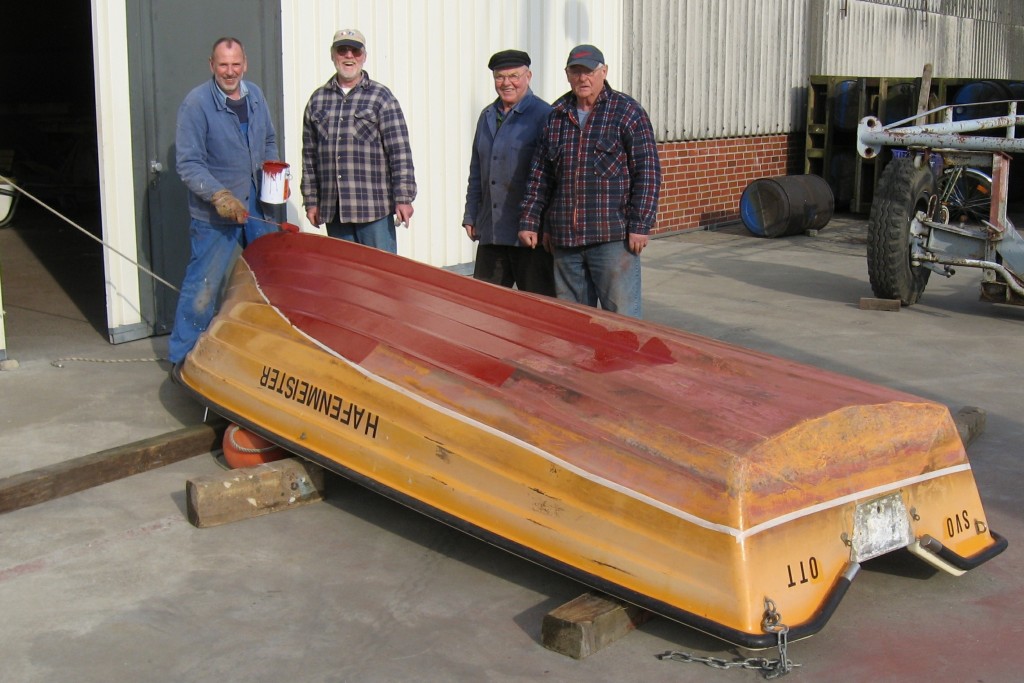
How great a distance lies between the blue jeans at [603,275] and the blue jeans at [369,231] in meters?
1.07

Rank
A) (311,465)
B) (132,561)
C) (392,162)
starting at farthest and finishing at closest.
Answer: (392,162) → (311,465) → (132,561)

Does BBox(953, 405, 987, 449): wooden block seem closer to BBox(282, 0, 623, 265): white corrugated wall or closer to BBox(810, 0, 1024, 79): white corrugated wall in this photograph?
BBox(282, 0, 623, 265): white corrugated wall

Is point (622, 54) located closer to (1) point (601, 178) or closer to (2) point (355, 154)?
(2) point (355, 154)

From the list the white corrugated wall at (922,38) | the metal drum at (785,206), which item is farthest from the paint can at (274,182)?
the white corrugated wall at (922,38)

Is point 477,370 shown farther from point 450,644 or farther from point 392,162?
point 392,162

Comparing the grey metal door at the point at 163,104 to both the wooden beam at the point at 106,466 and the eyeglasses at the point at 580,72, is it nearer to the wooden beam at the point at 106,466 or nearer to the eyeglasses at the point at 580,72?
the wooden beam at the point at 106,466

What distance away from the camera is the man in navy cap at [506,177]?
6.38 metres

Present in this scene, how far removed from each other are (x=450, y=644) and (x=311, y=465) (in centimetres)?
136

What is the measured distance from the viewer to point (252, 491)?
468 cm

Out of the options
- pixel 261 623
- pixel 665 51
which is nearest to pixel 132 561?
pixel 261 623

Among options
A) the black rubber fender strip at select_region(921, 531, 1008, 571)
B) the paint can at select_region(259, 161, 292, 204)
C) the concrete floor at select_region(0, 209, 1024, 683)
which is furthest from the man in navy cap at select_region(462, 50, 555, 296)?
the black rubber fender strip at select_region(921, 531, 1008, 571)

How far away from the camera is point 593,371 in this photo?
437 centimetres

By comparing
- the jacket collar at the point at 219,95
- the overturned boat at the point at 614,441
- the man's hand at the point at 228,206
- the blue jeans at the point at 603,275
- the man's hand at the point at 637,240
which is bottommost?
→ the overturned boat at the point at 614,441

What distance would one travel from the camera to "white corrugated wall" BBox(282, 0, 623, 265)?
8.49 meters
